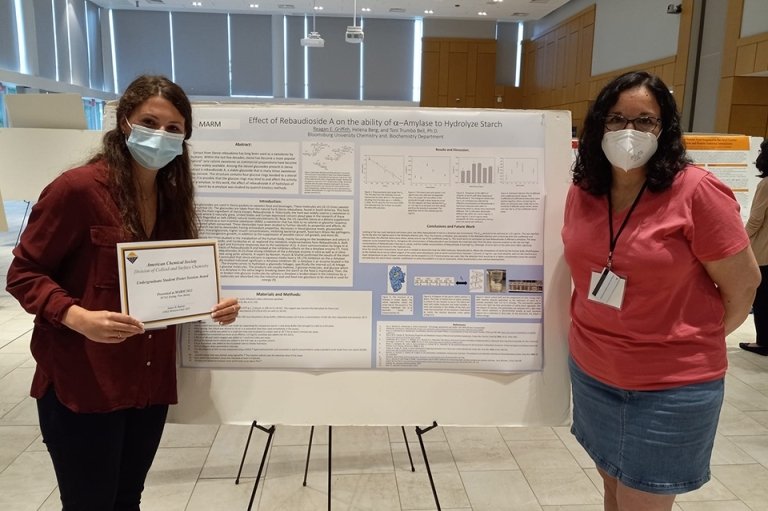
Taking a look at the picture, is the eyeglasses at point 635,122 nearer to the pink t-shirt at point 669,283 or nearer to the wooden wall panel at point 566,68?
the pink t-shirt at point 669,283

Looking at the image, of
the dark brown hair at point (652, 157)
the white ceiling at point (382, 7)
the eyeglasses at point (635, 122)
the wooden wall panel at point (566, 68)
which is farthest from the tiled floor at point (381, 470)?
the white ceiling at point (382, 7)

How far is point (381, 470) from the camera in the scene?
2568 mm

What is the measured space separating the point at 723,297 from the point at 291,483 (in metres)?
1.96

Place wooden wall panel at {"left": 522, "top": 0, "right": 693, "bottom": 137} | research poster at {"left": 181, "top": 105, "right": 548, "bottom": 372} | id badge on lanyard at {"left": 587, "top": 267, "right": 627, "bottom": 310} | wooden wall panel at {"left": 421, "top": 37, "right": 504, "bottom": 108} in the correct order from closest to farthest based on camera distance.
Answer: id badge on lanyard at {"left": 587, "top": 267, "right": 627, "bottom": 310}, research poster at {"left": 181, "top": 105, "right": 548, "bottom": 372}, wooden wall panel at {"left": 522, "top": 0, "right": 693, "bottom": 137}, wooden wall panel at {"left": 421, "top": 37, "right": 504, "bottom": 108}

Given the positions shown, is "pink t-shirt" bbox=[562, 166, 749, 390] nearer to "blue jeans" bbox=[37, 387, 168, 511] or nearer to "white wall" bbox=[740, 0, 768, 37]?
"blue jeans" bbox=[37, 387, 168, 511]

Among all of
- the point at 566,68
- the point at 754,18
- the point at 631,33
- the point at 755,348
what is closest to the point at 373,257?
the point at 755,348

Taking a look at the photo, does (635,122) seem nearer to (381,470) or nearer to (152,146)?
(152,146)

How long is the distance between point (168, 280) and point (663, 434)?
1.28 metres

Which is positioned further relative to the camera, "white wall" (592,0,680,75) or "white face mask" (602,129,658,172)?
"white wall" (592,0,680,75)

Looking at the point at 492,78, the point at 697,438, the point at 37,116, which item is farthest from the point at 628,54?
the point at 697,438

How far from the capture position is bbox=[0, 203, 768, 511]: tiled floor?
7.60ft

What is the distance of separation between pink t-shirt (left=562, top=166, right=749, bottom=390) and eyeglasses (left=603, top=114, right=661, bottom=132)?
143mm

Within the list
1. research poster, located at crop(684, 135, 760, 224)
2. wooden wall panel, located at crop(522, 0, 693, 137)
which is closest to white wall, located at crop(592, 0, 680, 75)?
wooden wall panel, located at crop(522, 0, 693, 137)

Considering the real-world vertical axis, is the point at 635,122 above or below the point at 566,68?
below
